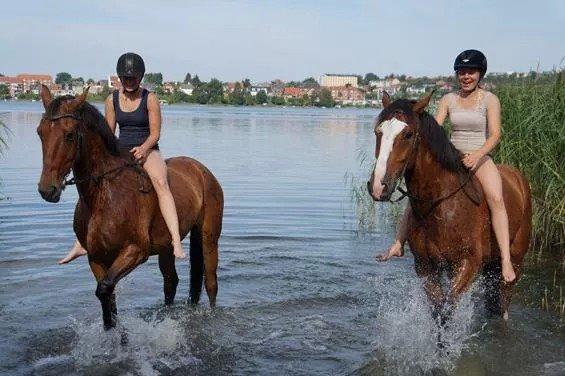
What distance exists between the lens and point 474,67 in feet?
22.7

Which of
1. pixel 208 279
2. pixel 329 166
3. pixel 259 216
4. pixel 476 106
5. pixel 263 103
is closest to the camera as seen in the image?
pixel 476 106

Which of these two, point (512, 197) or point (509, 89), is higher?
point (509, 89)

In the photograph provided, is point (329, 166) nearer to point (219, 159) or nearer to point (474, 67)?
point (219, 159)

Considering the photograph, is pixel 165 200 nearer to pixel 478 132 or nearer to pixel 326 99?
pixel 478 132

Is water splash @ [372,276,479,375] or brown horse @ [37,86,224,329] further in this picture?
water splash @ [372,276,479,375]

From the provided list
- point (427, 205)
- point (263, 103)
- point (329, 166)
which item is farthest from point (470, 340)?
point (263, 103)

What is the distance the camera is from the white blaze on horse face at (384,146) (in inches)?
223

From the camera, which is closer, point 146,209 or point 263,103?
point 146,209

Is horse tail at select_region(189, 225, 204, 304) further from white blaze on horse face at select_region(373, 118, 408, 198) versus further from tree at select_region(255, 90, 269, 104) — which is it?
tree at select_region(255, 90, 269, 104)

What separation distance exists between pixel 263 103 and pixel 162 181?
551 ft

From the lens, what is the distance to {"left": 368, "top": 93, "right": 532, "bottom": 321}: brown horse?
6066 millimetres

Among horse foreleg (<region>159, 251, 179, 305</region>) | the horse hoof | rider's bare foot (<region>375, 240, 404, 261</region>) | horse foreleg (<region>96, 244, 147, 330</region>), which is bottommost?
the horse hoof

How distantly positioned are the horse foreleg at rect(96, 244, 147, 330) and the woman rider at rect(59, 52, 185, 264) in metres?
0.49

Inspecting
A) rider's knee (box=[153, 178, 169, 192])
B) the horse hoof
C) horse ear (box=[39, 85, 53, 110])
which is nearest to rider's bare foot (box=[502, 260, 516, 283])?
rider's knee (box=[153, 178, 169, 192])
